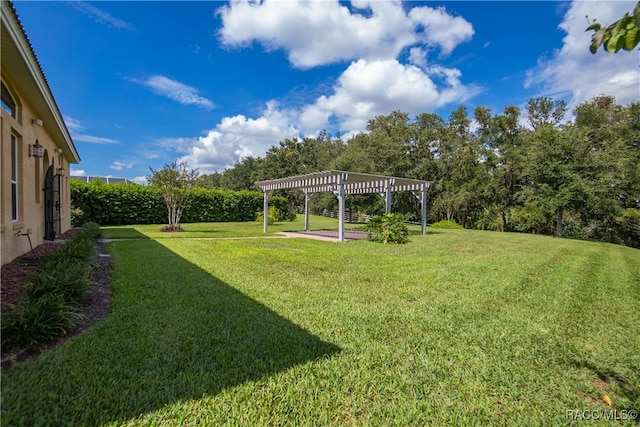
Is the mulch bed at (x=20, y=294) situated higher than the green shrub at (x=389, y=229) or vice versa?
the green shrub at (x=389, y=229)

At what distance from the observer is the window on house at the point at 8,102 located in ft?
16.4

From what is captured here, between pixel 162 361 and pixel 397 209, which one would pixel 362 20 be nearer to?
pixel 162 361

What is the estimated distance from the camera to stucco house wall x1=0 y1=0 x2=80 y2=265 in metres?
4.27

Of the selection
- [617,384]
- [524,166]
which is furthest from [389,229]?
[524,166]

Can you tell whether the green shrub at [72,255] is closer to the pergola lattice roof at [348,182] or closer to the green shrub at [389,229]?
the pergola lattice roof at [348,182]

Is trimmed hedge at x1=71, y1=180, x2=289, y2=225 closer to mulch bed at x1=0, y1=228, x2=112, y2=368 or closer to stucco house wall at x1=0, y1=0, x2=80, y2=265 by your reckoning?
stucco house wall at x1=0, y1=0, x2=80, y2=265

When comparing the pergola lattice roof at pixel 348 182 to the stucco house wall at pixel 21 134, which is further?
the pergola lattice roof at pixel 348 182

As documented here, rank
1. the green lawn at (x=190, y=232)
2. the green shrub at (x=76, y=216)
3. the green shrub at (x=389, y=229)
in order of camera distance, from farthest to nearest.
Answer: the green shrub at (x=76, y=216) → the green lawn at (x=190, y=232) → the green shrub at (x=389, y=229)

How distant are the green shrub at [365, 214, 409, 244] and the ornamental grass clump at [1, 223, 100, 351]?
8848 mm

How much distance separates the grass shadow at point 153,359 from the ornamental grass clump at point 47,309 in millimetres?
268

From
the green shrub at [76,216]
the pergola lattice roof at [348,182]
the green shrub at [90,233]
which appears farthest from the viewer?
the green shrub at [76,216]

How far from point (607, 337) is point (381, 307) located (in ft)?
7.59

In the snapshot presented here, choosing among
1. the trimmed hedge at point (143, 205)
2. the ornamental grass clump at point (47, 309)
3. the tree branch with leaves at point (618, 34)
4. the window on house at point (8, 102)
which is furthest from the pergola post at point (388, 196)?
the tree branch with leaves at point (618, 34)

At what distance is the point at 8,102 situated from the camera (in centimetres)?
534
